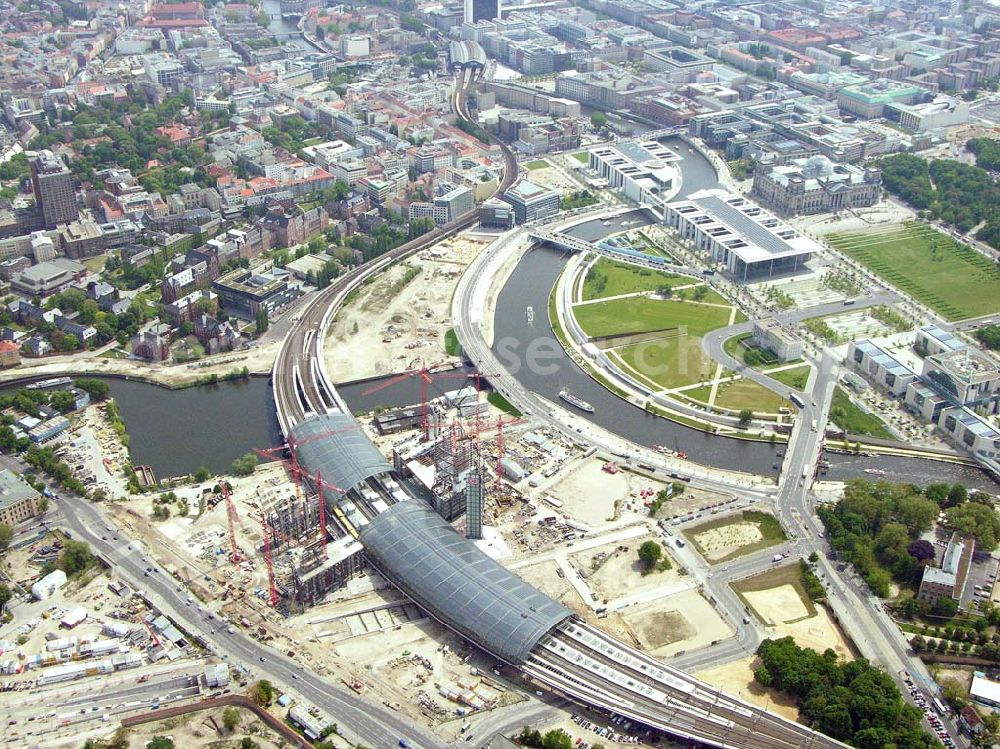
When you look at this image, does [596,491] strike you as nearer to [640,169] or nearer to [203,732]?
[203,732]

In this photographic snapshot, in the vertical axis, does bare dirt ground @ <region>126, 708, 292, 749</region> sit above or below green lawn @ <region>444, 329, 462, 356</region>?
below

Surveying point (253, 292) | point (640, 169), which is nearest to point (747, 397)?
point (253, 292)

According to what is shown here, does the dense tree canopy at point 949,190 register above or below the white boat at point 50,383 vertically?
above

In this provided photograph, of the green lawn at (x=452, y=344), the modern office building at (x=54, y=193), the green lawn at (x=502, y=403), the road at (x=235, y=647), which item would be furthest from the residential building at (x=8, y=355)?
the green lawn at (x=502, y=403)

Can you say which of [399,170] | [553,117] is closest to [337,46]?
[553,117]

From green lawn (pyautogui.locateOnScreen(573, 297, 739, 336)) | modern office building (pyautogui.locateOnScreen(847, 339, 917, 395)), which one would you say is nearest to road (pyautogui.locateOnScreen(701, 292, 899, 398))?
green lawn (pyautogui.locateOnScreen(573, 297, 739, 336))

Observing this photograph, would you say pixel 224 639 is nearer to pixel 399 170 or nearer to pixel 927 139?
pixel 399 170

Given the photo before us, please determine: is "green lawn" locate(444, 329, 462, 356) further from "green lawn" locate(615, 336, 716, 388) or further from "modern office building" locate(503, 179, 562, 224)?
"modern office building" locate(503, 179, 562, 224)

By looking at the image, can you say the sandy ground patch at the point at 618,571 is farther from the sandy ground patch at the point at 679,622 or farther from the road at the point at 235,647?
the road at the point at 235,647
